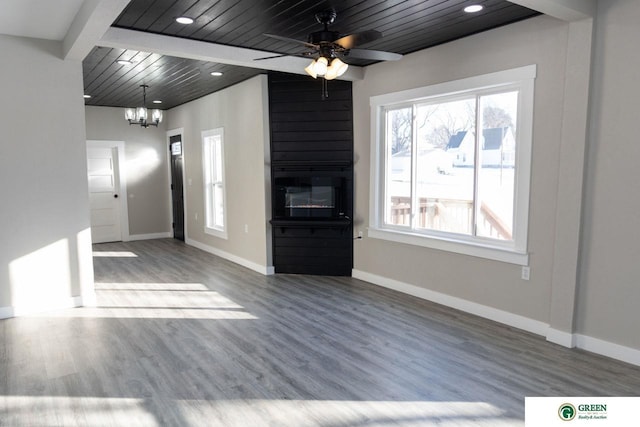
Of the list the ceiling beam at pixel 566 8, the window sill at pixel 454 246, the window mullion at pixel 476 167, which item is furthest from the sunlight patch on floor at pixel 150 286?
the ceiling beam at pixel 566 8

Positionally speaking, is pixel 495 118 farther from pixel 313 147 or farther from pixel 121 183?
pixel 121 183

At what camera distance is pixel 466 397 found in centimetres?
272

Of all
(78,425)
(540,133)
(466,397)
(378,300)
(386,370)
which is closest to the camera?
(78,425)

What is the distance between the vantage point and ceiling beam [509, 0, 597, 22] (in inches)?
115

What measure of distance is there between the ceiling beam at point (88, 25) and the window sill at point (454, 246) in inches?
135

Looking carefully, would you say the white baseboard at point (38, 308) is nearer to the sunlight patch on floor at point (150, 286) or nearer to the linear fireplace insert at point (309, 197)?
the sunlight patch on floor at point (150, 286)

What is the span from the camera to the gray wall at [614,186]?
10.1 feet

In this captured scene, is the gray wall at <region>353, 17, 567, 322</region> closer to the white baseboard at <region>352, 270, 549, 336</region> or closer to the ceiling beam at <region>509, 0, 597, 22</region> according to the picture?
the white baseboard at <region>352, 270, 549, 336</region>

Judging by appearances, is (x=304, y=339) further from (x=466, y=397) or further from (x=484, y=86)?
(x=484, y=86)

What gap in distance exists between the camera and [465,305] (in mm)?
4301

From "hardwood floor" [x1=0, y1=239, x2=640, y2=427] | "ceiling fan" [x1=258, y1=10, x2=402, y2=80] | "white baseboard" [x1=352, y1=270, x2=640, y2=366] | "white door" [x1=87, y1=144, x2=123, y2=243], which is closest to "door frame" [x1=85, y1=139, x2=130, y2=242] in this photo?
"white door" [x1=87, y1=144, x2=123, y2=243]

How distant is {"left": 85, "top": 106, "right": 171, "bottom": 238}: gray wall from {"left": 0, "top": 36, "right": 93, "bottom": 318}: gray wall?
168 inches

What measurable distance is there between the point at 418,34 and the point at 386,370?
2973mm

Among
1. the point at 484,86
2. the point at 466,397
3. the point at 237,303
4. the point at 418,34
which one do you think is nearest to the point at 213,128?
the point at 237,303
